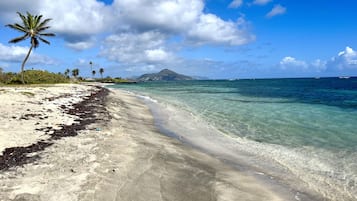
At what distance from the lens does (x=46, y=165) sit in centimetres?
860

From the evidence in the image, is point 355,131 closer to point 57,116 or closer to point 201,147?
point 201,147

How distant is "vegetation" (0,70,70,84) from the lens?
6041 centimetres

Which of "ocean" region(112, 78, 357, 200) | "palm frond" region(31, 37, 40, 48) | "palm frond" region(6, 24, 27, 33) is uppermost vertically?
"palm frond" region(6, 24, 27, 33)

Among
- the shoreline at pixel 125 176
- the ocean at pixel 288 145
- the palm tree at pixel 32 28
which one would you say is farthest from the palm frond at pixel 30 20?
the shoreline at pixel 125 176

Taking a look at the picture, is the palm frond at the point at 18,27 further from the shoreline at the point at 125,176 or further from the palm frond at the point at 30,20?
the shoreline at the point at 125,176

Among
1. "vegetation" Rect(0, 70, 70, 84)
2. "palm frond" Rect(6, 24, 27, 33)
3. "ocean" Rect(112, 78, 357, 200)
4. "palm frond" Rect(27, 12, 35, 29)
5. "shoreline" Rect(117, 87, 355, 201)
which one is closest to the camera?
"shoreline" Rect(117, 87, 355, 201)

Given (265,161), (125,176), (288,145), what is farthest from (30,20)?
(265,161)

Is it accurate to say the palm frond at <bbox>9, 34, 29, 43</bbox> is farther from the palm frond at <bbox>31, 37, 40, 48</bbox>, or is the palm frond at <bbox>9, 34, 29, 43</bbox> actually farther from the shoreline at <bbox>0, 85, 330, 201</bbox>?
the shoreline at <bbox>0, 85, 330, 201</bbox>

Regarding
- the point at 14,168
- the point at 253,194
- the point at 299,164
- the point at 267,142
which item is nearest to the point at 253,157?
the point at 299,164

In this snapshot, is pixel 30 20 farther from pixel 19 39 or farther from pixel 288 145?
pixel 288 145

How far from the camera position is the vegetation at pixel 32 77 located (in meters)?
60.4

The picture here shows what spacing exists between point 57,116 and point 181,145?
8887 millimetres

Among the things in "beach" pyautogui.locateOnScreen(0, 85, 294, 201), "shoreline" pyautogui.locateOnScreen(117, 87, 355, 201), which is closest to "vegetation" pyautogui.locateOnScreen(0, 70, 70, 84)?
"shoreline" pyautogui.locateOnScreen(117, 87, 355, 201)

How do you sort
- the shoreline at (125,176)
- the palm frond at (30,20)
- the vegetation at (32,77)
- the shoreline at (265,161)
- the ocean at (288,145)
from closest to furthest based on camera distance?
1. the shoreline at (125,176)
2. the shoreline at (265,161)
3. the ocean at (288,145)
4. the palm frond at (30,20)
5. the vegetation at (32,77)
